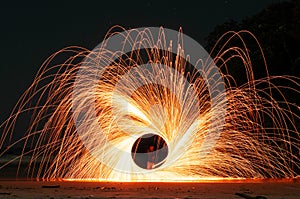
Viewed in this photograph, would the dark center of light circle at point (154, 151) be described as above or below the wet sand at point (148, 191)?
above

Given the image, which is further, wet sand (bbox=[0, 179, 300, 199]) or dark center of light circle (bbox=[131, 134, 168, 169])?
dark center of light circle (bbox=[131, 134, 168, 169])

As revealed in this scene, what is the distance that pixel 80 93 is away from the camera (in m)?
24.6

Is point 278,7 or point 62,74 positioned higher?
point 278,7

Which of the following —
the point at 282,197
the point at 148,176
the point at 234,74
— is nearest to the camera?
the point at 282,197

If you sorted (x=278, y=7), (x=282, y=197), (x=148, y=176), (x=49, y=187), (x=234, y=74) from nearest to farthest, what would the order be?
(x=282, y=197) < (x=49, y=187) < (x=148, y=176) < (x=234, y=74) < (x=278, y=7)

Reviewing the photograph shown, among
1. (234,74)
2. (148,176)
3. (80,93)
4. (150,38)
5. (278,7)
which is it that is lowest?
(148,176)

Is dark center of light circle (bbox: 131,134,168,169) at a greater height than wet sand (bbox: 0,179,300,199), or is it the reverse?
dark center of light circle (bbox: 131,134,168,169)

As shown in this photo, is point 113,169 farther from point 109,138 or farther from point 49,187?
point 49,187

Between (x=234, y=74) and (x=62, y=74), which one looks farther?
(x=234, y=74)

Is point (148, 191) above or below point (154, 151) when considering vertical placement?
below

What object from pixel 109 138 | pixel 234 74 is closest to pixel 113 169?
pixel 109 138

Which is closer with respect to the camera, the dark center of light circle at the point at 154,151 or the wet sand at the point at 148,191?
the wet sand at the point at 148,191

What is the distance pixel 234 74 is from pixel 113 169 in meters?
12.3

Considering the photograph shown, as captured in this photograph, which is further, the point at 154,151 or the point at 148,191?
the point at 154,151
